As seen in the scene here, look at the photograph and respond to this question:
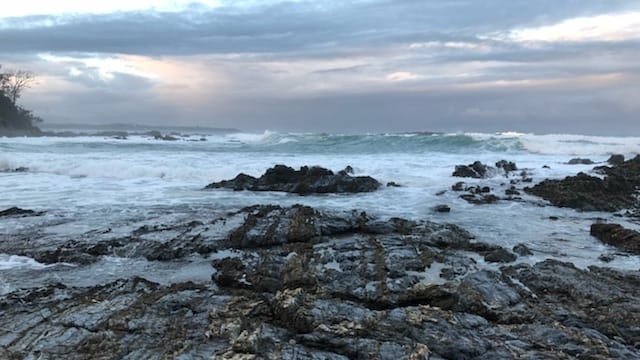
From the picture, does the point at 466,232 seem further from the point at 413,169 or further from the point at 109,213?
the point at 413,169

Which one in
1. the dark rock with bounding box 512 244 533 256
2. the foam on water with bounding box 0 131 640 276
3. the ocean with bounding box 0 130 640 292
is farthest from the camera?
the foam on water with bounding box 0 131 640 276

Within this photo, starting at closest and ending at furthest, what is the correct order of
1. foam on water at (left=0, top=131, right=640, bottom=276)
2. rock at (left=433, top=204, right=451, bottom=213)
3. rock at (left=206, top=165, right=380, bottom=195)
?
foam on water at (left=0, top=131, right=640, bottom=276)
rock at (left=433, top=204, right=451, bottom=213)
rock at (left=206, top=165, right=380, bottom=195)

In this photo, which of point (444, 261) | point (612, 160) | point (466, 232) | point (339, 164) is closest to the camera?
point (444, 261)

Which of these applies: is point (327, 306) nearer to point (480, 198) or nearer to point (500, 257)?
point (500, 257)

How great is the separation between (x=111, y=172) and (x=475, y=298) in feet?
62.5

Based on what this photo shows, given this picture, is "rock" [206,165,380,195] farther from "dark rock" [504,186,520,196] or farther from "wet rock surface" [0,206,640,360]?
"wet rock surface" [0,206,640,360]

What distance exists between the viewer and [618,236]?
414 inches

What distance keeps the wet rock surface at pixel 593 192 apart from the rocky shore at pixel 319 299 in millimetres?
3961

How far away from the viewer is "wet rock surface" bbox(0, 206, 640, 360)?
529cm

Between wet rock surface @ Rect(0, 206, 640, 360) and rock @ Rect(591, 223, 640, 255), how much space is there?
2.08 m

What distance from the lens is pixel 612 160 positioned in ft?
86.7

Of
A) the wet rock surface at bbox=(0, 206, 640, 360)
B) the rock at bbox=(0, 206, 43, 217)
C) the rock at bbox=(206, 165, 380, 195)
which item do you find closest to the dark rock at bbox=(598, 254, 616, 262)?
the wet rock surface at bbox=(0, 206, 640, 360)

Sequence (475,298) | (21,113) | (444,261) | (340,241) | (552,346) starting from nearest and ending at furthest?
(552,346) < (475,298) < (444,261) < (340,241) < (21,113)

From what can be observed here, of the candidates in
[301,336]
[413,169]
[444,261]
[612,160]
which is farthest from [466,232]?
[612,160]
